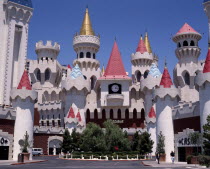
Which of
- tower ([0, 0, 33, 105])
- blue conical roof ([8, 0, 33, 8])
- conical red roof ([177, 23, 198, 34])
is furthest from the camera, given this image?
Result: conical red roof ([177, 23, 198, 34])

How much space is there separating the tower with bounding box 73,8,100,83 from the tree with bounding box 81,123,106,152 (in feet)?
72.4

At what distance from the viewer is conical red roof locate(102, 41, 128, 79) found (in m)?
55.2

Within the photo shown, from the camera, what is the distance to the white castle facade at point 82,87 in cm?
3491

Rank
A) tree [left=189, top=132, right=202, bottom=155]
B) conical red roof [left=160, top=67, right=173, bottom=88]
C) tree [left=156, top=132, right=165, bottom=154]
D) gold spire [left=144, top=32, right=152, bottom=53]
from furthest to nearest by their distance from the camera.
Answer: gold spire [left=144, top=32, right=152, bottom=53] < conical red roof [left=160, top=67, right=173, bottom=88] < tree [left=156, top=132, right=165, bottom=154] < tree [left=189, top=132, right=202, bottom=155]

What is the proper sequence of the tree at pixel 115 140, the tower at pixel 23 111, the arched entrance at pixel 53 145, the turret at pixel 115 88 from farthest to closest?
the turret at pixel 115 88, the arched entrance at pixel 53 145, the tree at pixel 115 140, the tower at pixel 23 111

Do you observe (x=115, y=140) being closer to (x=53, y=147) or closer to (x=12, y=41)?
(x=53, y=147)

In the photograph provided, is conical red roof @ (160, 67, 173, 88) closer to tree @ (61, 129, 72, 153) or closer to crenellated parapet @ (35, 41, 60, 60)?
tree @ (61, 129, 72, 153)

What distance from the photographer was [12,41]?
50250mm

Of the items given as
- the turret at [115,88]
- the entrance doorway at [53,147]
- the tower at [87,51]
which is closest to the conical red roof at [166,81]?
the turret at [115,88]

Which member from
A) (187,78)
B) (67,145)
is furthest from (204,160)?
(187,78)

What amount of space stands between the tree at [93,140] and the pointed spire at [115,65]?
1782 cm

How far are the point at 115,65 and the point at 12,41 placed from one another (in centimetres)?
1833

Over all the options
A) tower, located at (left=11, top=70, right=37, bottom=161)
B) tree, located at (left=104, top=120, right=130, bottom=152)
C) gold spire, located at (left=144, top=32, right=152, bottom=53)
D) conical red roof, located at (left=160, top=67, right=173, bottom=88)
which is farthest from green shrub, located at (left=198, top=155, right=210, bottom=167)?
gold spire, located at (left=144, top=32, right=152, bottom=53)

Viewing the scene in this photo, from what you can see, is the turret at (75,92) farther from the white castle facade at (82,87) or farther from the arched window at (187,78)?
the arched window at (187,78)
